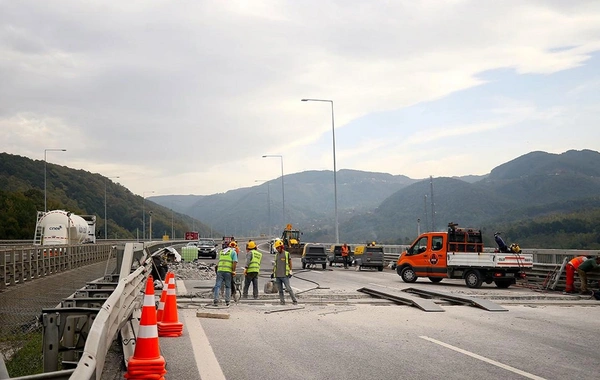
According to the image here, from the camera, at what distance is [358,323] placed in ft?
46.1

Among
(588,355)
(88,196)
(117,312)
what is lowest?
(588,355)

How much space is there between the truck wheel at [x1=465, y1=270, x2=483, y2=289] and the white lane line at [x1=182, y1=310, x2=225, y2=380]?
1396 cm

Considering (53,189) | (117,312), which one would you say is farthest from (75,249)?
(53,189)

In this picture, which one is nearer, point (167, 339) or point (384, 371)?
point (384, 371)

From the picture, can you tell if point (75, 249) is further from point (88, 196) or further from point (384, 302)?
point (88, 196)

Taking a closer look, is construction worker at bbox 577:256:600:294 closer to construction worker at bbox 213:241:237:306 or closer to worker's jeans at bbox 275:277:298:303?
worker's jeans at bbox 275:277:298:303

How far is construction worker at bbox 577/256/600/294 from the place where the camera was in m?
22.0

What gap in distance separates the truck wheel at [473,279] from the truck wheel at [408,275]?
2953 mm

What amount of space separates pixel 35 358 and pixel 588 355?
830 centimetres

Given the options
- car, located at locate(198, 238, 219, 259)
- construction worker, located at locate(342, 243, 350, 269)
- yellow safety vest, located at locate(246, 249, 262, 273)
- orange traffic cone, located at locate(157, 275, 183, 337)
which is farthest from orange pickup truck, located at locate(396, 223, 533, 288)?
car, located at locate(198, 238, 219, 259)

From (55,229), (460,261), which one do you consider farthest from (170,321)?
(55,229)

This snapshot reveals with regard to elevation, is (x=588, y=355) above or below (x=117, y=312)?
below

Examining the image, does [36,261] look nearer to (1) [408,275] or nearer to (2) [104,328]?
(1) [408,275]

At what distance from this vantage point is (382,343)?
11.3m
